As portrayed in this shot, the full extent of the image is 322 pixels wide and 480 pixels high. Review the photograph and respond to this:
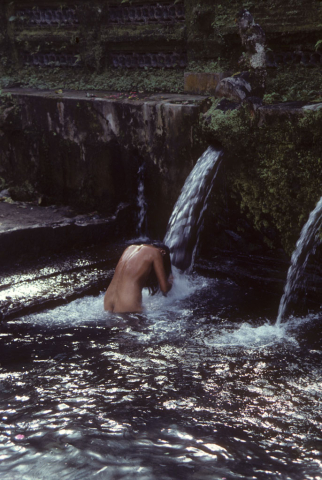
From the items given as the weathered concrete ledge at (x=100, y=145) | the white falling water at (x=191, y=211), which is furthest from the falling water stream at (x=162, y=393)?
the weathered concrete ledge at (x=100, y=145)

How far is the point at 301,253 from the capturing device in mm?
5395

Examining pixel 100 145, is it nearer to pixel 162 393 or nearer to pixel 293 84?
pixel 293 84

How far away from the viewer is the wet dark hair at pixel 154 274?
5.44m

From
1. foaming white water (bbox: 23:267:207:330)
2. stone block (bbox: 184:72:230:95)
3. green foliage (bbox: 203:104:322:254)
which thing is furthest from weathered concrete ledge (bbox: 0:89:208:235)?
foaming white water (bbox: 23:267:207:330)

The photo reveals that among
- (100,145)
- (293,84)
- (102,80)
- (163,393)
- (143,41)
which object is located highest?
(143,41)

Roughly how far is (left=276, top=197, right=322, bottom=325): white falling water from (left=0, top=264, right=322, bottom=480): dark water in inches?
7.6

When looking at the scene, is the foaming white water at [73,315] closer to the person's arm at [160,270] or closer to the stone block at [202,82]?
the person's arm at [160,270]

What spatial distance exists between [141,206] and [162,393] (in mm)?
3661

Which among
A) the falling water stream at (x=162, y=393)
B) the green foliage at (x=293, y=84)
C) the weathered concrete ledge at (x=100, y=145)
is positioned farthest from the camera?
the weathered concrete ledge at (x=100, y=145)

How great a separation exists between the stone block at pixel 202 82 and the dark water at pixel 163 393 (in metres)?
3.01

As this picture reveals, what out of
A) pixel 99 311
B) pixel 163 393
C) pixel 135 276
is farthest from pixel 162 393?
pixel 99 311

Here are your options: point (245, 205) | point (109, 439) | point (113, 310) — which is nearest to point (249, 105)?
point (245, 205)

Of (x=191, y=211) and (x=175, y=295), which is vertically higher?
(x=191, y=211)

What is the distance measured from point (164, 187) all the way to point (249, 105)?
1651 mm
